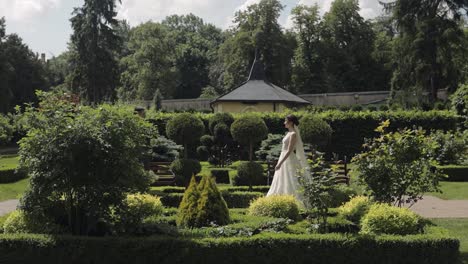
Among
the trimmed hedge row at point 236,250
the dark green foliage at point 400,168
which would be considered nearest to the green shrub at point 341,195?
the dark green foliage at point 400,168

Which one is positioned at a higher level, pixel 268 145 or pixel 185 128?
pixel 185 128

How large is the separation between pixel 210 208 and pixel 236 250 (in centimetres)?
143

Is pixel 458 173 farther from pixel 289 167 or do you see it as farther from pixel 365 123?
pixel 289 167

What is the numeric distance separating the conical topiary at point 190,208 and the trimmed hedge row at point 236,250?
1219mm

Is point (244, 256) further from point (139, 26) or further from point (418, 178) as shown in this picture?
point (139, 26)

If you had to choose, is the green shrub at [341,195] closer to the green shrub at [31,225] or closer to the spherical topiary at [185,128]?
the green shrub at [31,225]

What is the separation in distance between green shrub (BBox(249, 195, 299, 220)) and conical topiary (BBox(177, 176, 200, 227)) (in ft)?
4.97

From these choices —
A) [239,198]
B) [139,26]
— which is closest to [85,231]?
[239,198]

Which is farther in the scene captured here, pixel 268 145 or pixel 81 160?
pixel 268 145

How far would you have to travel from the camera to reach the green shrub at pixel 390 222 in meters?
7.92

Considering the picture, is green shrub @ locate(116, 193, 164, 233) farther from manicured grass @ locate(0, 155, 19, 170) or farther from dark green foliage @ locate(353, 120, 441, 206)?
manicured grass @ locate(0, 155, 19, 170)

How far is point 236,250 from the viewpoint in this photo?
707 cm

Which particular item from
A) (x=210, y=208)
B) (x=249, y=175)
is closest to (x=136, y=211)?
(x=210, y=208)

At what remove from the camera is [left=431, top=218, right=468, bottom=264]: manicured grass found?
28.1 ft
